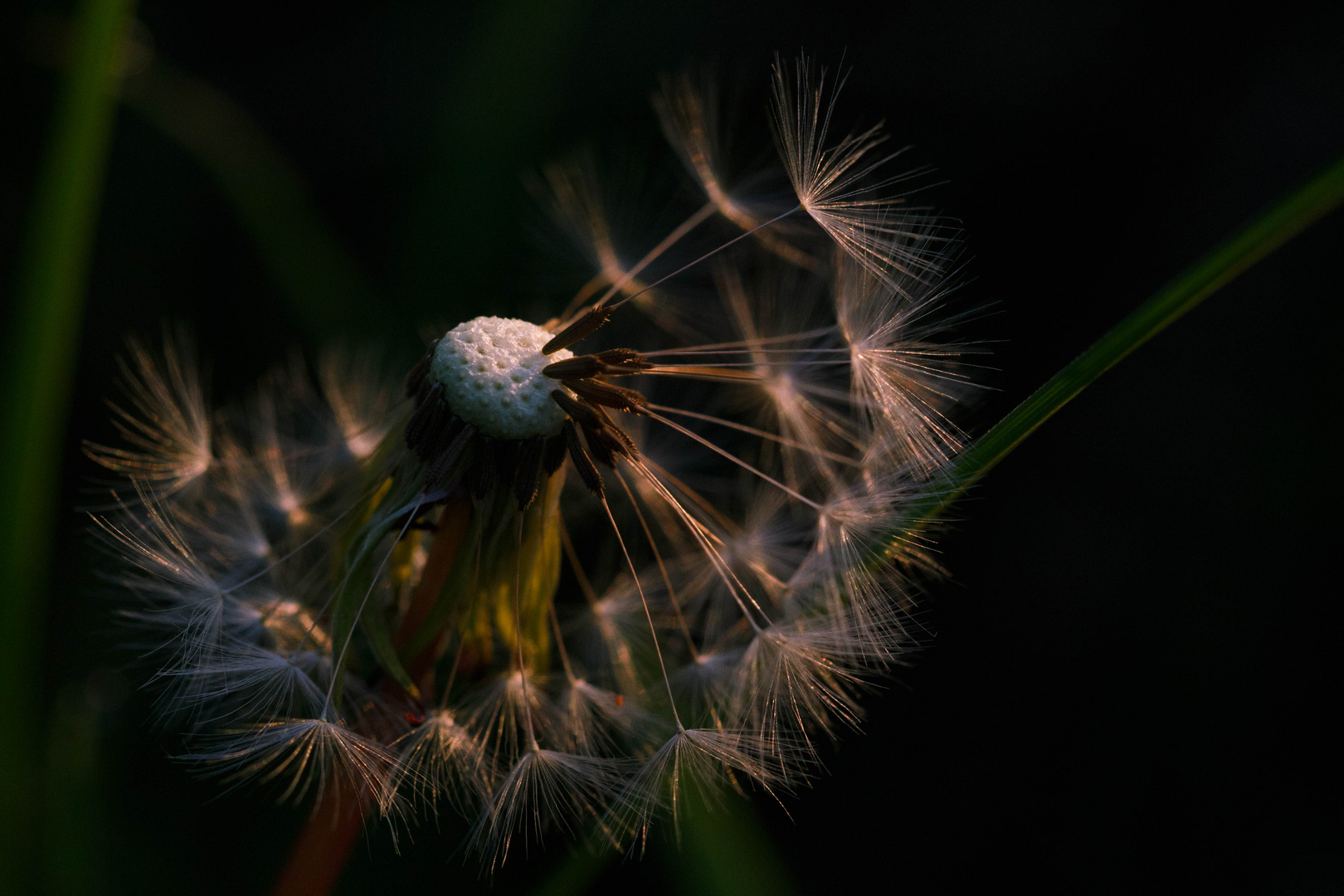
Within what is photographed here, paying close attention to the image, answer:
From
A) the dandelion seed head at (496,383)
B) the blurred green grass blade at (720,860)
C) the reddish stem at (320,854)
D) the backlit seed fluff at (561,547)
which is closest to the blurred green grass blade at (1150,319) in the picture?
the backlit seed fluff at (561,547)

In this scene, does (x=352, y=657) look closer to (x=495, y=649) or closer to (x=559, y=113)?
(x=495, y=649)

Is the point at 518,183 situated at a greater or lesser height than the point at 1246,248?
greater

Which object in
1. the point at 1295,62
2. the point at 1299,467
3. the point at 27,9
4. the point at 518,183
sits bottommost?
the point at 1299,467

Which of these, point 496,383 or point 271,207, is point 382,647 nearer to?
point 496,383

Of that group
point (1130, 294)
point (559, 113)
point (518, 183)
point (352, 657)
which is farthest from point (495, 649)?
point (1130, 294)

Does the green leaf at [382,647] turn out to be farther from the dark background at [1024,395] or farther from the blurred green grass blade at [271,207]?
the blurred green grass blade at [271,207]

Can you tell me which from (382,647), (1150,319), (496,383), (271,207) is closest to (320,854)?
(382,647)

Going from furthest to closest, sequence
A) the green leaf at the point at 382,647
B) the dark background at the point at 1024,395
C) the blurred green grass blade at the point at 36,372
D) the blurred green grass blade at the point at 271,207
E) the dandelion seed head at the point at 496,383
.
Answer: the blurred green grass blade at the point at 271,207
the dark background at the point at 1024,395
the blurred green grass blade at the point at 36,372
the green leaf at the point at 382,647
the dandelion seed head at the point at 496,383
